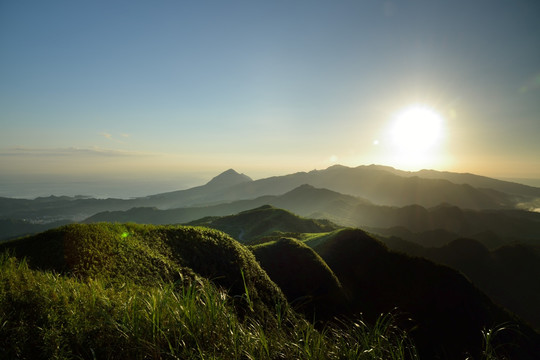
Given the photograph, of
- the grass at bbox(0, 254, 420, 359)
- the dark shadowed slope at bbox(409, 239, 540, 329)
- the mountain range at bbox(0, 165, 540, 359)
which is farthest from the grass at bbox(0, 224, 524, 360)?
the dark shadowed slope at bbox(409, 239, 540, 329)

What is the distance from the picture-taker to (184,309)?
3.69 metres

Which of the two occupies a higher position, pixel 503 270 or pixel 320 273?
pixel 320 273

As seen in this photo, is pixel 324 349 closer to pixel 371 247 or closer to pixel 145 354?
pixel 145 354

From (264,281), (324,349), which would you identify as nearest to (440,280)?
(264,281)

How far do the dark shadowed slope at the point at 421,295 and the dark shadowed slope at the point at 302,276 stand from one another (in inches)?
142

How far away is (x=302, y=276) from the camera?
2142cm

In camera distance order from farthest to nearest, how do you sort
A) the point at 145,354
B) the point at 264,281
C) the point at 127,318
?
the point at 264,281 < the point at 127,318 < the point at 145,354

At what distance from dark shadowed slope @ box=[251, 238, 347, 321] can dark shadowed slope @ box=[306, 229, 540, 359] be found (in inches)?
142

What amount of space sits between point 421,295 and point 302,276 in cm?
1776

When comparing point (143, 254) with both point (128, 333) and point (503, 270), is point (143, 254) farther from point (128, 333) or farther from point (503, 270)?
point (503, 270)

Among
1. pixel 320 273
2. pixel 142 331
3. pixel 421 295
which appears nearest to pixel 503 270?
pixel 421 295

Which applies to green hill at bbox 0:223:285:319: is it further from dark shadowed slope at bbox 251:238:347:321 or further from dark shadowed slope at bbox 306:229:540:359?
dark shadowed slope at bbox 306:229:540:359

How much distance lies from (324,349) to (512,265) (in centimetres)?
9622

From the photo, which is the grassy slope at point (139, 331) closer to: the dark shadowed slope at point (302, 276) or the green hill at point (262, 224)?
the dark shadowed slope at point (302, 276)
